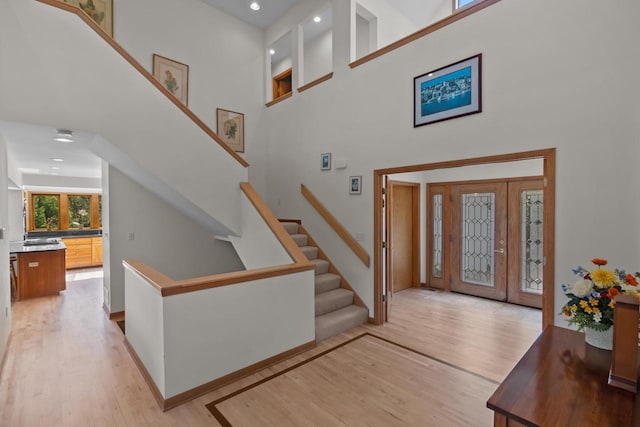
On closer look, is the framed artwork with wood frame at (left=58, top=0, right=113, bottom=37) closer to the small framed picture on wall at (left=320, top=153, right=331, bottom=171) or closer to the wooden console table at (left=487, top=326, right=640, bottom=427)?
the small framed picture on wall at (left=320, top=153, right=331, bottom=171)

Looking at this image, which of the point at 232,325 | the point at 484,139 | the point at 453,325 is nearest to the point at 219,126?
the point at 232,325

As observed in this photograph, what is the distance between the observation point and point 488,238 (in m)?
5.10

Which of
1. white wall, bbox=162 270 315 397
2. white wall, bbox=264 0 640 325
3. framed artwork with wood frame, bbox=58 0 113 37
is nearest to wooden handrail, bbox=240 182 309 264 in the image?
white wall, bbox=162 270 315 397

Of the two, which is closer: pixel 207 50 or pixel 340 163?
pixel 340 163

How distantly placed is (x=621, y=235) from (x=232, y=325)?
3239mm

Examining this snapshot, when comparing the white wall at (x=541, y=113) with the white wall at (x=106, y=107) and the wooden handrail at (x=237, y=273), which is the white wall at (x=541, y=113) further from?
the white wall at (x=106, y=107)

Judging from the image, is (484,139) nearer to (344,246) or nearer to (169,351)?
(344,246)

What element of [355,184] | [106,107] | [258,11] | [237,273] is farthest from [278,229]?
[258,11]

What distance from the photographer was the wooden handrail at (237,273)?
2320 mm

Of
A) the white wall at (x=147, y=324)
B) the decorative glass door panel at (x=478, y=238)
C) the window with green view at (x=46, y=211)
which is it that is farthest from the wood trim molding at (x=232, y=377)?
the window with green view at (x=46, y=211)

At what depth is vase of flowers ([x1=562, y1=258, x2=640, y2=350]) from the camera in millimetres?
1394

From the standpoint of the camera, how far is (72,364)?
2955 mm

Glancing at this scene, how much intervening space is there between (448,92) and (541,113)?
3.06 feet

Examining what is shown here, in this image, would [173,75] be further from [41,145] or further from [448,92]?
[448,92]
